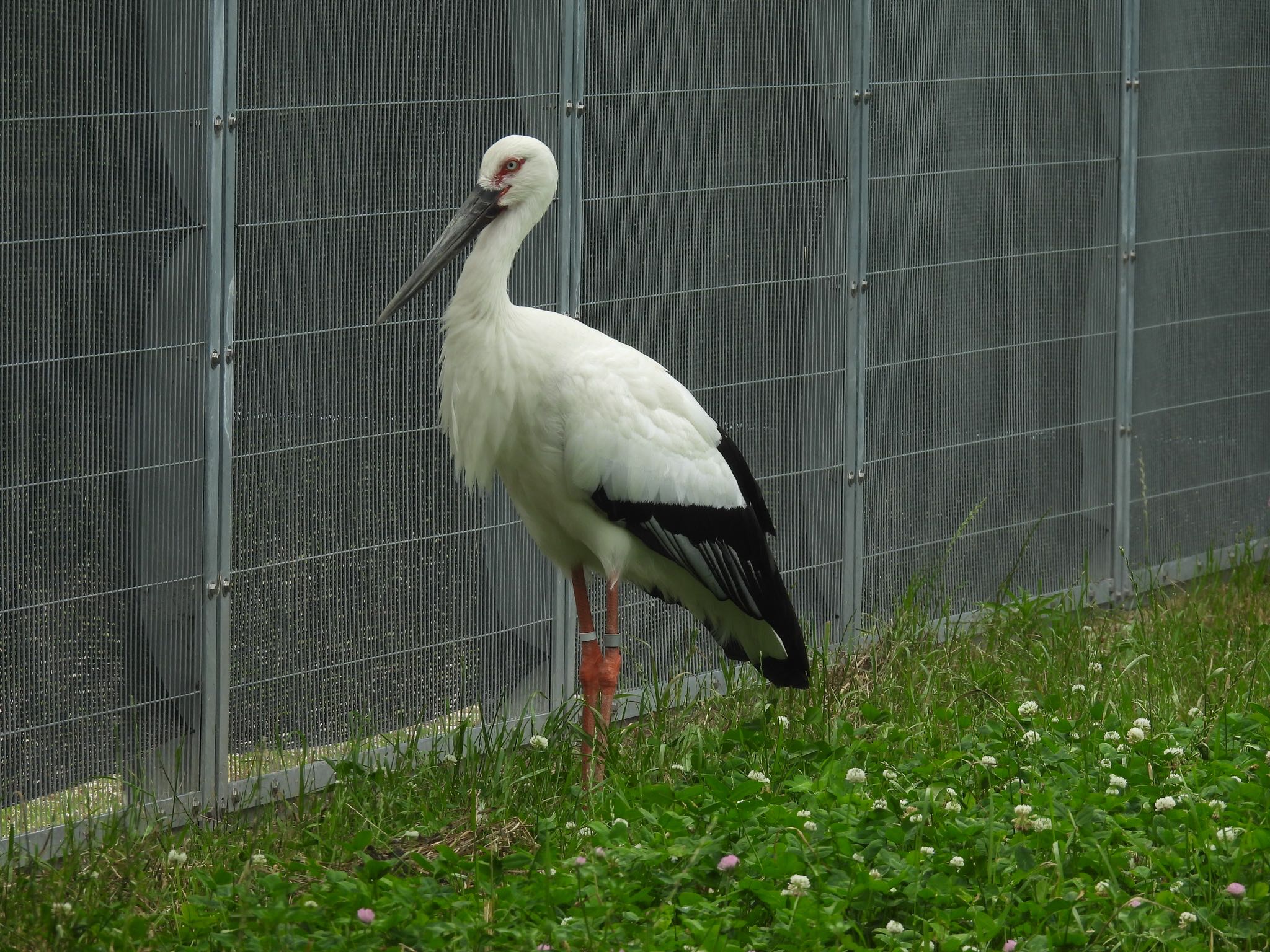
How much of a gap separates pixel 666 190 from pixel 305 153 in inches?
50.3

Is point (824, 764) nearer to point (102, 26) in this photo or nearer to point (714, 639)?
point (714, 639)

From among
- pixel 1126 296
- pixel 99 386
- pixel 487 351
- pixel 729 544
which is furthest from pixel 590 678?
pixel 1126 296

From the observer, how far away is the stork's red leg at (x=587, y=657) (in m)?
5.05

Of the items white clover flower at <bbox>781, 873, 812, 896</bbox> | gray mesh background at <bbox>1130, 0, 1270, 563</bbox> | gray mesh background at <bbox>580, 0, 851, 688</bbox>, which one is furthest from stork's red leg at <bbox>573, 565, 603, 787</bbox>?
gray mesh background at <bbox>1130, 0, 1270, 563</bbox>

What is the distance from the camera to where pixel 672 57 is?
5578mm

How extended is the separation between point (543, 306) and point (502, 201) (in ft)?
2.22

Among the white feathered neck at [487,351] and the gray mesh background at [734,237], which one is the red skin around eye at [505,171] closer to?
the white feathered neck at [487,351]

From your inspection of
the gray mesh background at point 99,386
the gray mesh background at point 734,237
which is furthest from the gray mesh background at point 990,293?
the gray mesh background at point 99,386

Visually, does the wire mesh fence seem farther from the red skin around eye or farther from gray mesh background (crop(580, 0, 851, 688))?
the red skin around eye

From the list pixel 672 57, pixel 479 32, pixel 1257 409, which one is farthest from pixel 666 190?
pixel 1257 409

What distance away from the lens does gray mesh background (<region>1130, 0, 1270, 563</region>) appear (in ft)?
23.9

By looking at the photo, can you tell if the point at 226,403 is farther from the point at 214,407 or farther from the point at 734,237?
the point at 734,237

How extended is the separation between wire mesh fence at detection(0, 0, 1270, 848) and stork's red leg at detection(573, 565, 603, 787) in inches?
13.1

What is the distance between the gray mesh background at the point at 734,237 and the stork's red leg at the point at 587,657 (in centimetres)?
46
